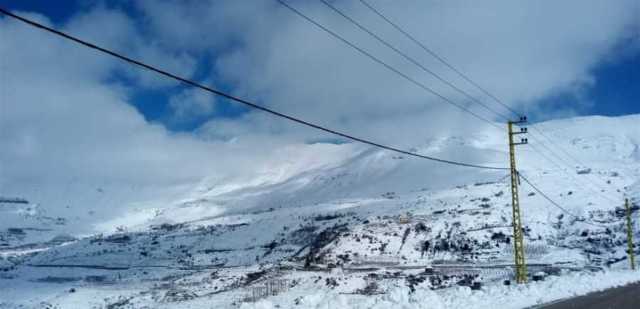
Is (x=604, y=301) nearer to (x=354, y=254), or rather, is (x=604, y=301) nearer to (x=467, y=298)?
(x=467, y=298)

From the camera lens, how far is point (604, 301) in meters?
16.9

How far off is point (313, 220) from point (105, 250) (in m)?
43.7

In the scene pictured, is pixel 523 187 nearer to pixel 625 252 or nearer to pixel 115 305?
pixel 625 252

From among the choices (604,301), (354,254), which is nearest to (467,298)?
(604,301)

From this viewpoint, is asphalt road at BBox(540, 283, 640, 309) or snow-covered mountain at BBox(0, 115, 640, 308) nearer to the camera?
asphalt road at BBox(540, 283, 640, 309)

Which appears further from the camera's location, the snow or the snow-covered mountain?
the snow-covered mountain

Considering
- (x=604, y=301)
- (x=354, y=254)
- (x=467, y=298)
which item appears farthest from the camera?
(x=354, y=254)

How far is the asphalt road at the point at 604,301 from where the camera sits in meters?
15.4

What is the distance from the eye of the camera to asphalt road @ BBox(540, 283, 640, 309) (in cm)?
1536

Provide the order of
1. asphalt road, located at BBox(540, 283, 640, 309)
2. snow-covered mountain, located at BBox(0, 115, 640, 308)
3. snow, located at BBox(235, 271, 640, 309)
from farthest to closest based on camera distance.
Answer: snow-covered mountain, located at BBox(0, 115, 640, 308)
snow, located at BBox(235, 271, 640, 309)
asphalt road, located at BBox(540, 283, 640, 309)

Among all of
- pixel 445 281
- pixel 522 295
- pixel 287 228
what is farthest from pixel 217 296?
pixel 287 228

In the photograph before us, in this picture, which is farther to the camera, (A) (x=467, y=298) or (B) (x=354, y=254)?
(B) (x=354, y=254)

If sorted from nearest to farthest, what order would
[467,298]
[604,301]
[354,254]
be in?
[604,301]
[467,298]
[354,254]

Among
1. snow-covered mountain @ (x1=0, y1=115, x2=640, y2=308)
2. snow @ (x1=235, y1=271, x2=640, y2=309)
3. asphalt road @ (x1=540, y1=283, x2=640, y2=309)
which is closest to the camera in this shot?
asphalt road @ (x1=540, y1=283, x2=640, y2=309)
